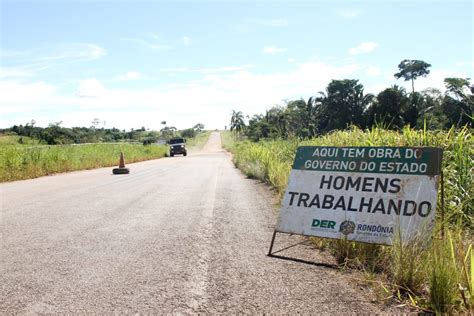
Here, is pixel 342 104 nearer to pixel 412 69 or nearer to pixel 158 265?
pixel 412 69

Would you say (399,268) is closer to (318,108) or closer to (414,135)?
(414,135)

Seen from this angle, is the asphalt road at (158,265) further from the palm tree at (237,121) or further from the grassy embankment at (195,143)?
the palm tree at (237,121)

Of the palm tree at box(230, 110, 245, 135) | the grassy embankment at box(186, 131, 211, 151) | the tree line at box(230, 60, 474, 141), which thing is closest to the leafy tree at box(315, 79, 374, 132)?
the tree line at box(230, 60, 474, 141)

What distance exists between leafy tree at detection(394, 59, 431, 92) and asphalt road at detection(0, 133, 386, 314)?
104 meters

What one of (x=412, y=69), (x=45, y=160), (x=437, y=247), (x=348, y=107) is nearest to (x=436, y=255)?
(x=437, y=247)

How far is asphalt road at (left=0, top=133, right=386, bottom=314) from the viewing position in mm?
3760

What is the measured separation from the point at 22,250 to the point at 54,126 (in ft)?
200

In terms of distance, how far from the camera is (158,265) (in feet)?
16.0

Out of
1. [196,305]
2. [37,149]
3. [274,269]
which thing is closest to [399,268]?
[274,269]

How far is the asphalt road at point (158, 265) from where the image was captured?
3760 millimetres

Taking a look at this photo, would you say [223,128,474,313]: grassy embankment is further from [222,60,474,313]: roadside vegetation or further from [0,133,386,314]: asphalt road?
[0,133,386,314]: asphalt road

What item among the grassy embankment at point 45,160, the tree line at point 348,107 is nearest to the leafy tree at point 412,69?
the tree line at point 348,107

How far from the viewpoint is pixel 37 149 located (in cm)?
2056

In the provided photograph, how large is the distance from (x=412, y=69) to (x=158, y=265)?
109 meters
